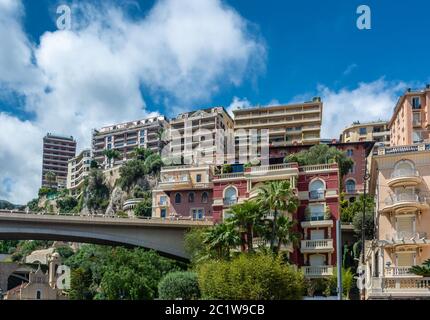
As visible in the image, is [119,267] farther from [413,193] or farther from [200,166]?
[200,166]

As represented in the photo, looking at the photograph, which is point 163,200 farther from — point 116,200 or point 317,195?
point 116,200

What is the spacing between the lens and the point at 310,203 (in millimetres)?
32188

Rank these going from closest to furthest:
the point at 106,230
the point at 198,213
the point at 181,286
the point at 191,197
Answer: the point at 181,286 → the point at 106,230 → the point at 198,213 → the point at 191,197

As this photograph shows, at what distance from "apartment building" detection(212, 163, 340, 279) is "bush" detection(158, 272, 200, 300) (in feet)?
15.2

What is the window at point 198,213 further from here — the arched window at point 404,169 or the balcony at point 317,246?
the arched window at point 404,169

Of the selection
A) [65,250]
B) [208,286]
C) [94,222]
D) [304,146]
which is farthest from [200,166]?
[208,286]

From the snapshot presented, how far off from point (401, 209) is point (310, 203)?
8263mm

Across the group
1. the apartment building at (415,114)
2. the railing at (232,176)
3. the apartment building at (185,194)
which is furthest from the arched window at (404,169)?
the apartment building at (415,114)

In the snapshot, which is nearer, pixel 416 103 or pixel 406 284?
pixel 406 284

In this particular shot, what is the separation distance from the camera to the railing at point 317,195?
32031 millimetres

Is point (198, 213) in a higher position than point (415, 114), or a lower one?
lower

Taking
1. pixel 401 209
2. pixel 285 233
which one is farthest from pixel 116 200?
pixel 401 209
